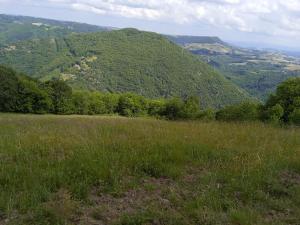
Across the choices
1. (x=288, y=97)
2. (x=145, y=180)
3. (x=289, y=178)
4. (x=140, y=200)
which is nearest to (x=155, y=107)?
(x=288, y=97)

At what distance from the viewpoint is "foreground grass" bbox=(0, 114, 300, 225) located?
410 centimetres

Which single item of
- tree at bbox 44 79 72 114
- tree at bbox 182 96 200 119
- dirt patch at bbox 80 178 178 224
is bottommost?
tree at bbox 44 79 72 114

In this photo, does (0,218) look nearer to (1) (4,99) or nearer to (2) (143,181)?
(2) (143,181)

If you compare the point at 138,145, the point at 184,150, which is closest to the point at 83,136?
the point at 138,145

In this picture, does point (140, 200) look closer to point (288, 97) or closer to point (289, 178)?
point (289, 178)

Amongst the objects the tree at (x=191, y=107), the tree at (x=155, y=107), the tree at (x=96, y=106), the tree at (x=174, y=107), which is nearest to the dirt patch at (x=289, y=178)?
the tree at (x=191, y=107)

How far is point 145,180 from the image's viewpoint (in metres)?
5.24

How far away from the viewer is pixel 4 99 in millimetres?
56562

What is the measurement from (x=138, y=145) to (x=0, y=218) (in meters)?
3.04

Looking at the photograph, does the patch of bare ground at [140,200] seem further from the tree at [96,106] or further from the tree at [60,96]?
the tree at [96,106]

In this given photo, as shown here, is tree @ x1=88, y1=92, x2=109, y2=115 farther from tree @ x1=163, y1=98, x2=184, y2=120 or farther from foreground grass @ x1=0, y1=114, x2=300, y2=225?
foreground grass @ x1=0, y1=114, x2=300, y2=225

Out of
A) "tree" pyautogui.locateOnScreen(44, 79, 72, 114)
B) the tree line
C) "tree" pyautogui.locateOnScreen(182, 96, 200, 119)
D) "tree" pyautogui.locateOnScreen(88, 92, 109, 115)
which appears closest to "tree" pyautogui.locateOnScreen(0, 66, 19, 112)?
the tree line

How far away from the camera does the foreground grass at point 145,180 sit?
4.10m

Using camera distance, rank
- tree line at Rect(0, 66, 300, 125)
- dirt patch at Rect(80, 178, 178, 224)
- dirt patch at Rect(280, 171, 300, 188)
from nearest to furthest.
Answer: dirt patch at Rect(80, 178, 178, 224), dirt patch at Rect(280, 171, 300, 188), tree line at Rect(0, 66, 300, 125)
